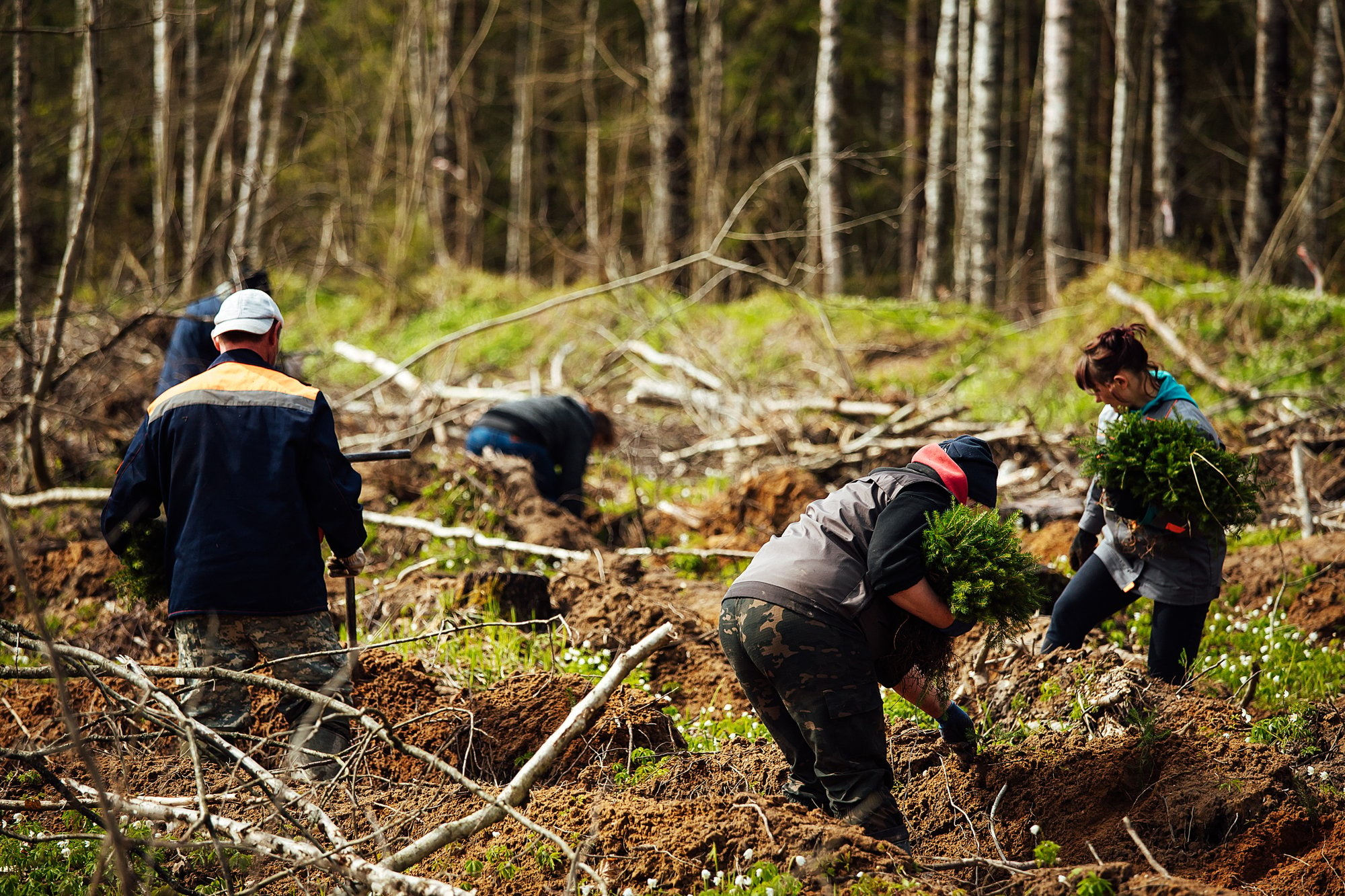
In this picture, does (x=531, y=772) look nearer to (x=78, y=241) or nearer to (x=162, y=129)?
(x=78, y=241)

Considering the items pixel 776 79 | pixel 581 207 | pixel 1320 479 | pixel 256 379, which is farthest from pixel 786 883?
pixel 581 207

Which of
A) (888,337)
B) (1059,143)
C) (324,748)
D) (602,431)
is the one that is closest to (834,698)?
(324,748)

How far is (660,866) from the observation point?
3.26 meters

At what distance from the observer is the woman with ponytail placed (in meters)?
4.32

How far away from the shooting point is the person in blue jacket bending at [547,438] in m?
7.72

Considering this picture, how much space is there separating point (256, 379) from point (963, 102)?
17.9m

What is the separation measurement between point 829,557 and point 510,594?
2.97 metres

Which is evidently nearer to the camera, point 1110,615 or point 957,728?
point 957,728

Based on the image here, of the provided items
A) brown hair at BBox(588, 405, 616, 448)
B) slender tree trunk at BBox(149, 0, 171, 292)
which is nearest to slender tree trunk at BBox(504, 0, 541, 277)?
slender tree trunk at BBox(149, 0, 171, 292)

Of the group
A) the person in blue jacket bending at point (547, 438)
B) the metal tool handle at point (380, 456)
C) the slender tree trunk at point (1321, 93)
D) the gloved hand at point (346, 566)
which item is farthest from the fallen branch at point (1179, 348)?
the gloved hand at point (346, 566)

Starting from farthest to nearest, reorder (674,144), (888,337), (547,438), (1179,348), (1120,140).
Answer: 1. (674,144)
2. (1120,140)
3. (888,337)
4. (1179,348)
5. (547,438)

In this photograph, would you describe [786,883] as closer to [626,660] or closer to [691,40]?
[626,660]

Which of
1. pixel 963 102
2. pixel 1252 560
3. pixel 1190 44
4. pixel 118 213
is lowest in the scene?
pixel 1252 560

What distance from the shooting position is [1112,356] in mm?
4371
